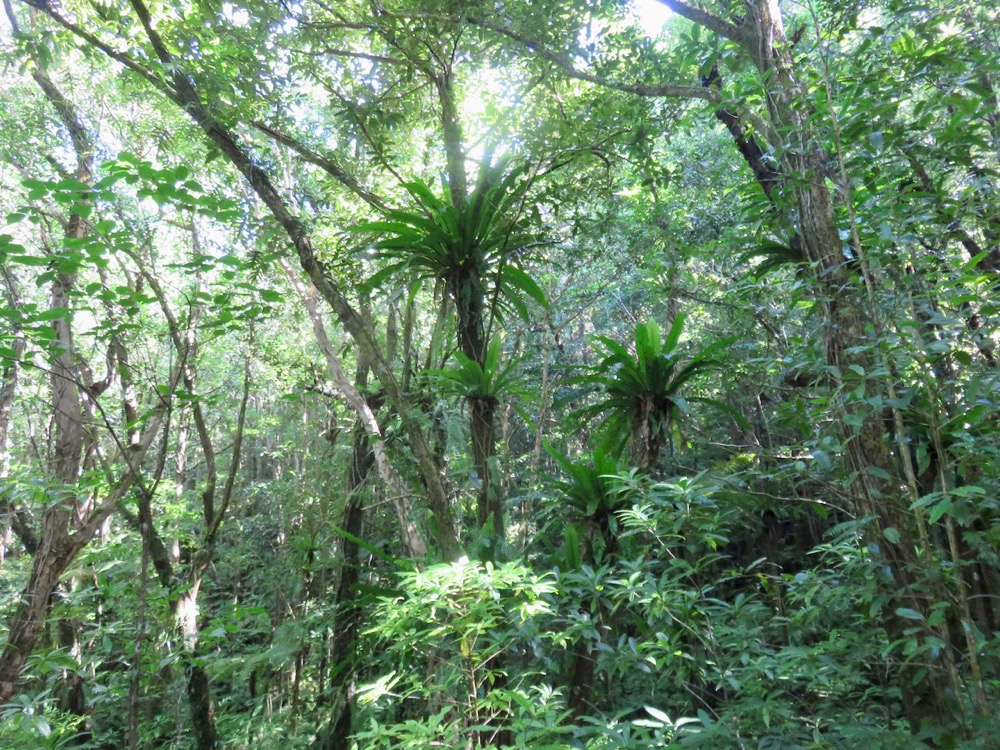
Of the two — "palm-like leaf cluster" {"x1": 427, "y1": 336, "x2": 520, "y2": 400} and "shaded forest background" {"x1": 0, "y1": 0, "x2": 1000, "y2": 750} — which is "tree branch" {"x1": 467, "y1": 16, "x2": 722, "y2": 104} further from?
"palm-like leaf cluster" {"x1": 427, "y1": 336, "x2": 520, "y2": 400}

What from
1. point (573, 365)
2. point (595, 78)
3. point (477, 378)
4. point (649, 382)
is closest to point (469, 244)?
point (477, 378)

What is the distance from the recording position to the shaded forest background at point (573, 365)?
1.81 m

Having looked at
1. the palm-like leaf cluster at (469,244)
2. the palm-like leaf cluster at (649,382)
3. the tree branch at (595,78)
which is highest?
the tree branch at (595,78)

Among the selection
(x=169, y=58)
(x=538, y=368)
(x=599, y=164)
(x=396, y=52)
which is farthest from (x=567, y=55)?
(x=538, y=368)

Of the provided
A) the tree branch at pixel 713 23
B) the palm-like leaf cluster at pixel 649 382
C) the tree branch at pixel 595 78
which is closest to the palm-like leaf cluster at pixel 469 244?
the palm-like leaf cluster at pixel 649 382

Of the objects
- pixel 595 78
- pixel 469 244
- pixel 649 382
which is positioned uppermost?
pixel 595 78

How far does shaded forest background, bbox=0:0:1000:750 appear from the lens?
5.93 feet

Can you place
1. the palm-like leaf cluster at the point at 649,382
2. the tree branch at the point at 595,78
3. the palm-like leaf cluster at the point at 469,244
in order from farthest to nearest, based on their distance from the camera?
1. the tree branch at the point at 595,78
2. the palm-like leaf cluster at the point at 649,382
3. the palm-like leaf cluster at the point at 469,244

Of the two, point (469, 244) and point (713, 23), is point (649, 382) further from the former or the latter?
point (713, 23)

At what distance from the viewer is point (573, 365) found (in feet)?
9.21

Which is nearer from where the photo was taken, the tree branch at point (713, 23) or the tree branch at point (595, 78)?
the tree branch at point (713, 23)

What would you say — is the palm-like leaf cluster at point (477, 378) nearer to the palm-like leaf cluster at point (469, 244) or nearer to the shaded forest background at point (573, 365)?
the shaded forest background at point (573, 365)

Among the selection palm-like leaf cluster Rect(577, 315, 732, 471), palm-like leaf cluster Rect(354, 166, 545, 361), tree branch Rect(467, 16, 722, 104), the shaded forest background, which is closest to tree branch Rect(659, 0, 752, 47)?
the shaded forest background

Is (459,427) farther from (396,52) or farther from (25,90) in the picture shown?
(25,90)
